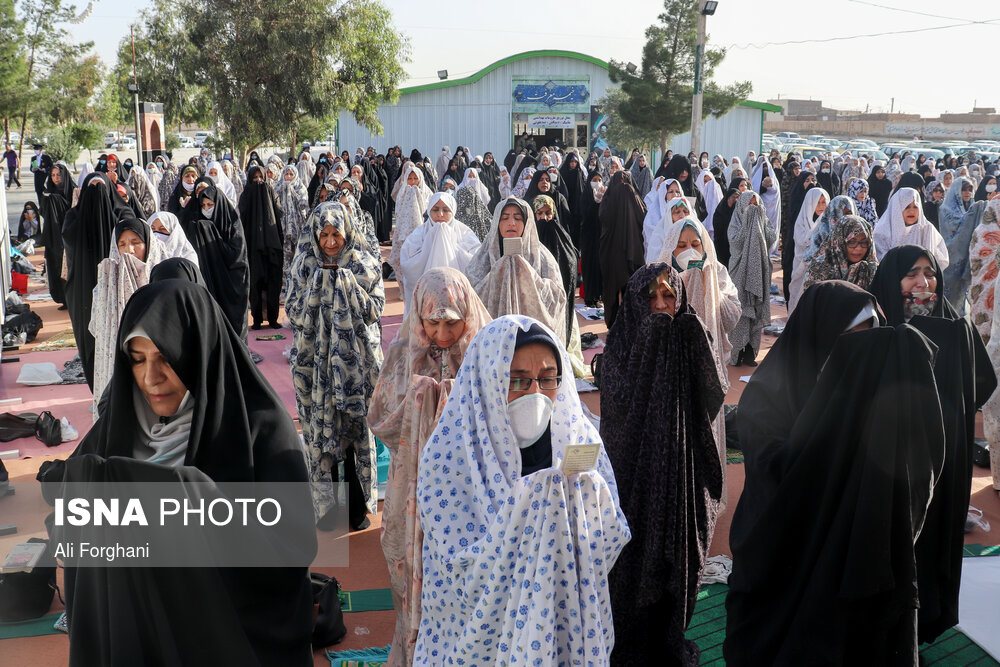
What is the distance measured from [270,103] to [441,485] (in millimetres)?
20685

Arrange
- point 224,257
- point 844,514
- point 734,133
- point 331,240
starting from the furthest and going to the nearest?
1. point 734,133
2. point 224,257
3. point 331,240
4. point 844,514

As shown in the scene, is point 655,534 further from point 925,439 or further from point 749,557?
point 925,439

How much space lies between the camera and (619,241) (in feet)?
29.6

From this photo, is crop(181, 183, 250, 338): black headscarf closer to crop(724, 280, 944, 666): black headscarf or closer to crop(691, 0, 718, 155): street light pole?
crop(724, 280, 944, 666): black headscarf

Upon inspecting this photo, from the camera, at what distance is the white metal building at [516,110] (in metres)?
31.0

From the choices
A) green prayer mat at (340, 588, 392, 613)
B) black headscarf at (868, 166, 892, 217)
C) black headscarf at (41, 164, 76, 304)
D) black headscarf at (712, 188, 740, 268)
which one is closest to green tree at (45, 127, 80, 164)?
black headscarf at (41, 164, 76, 304)

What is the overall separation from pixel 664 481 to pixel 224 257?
5567mm

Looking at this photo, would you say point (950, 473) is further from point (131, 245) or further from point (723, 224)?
point (723, 224)

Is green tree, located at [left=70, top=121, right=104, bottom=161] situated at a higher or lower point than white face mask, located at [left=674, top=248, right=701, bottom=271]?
higher

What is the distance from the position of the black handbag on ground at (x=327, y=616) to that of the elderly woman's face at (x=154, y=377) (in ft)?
4.87

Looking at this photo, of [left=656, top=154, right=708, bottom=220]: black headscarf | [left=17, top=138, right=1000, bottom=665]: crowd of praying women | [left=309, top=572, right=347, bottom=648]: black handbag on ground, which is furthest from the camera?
[left=656, top=154, right=708, bottom=220]: black headscarf

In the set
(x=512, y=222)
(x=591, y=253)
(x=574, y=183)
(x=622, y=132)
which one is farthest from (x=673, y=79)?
(x=512, y=222)

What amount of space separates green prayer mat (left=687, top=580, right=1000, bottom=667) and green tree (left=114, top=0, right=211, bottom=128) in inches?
824

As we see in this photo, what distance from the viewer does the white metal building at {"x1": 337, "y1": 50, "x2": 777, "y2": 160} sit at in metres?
31.0
